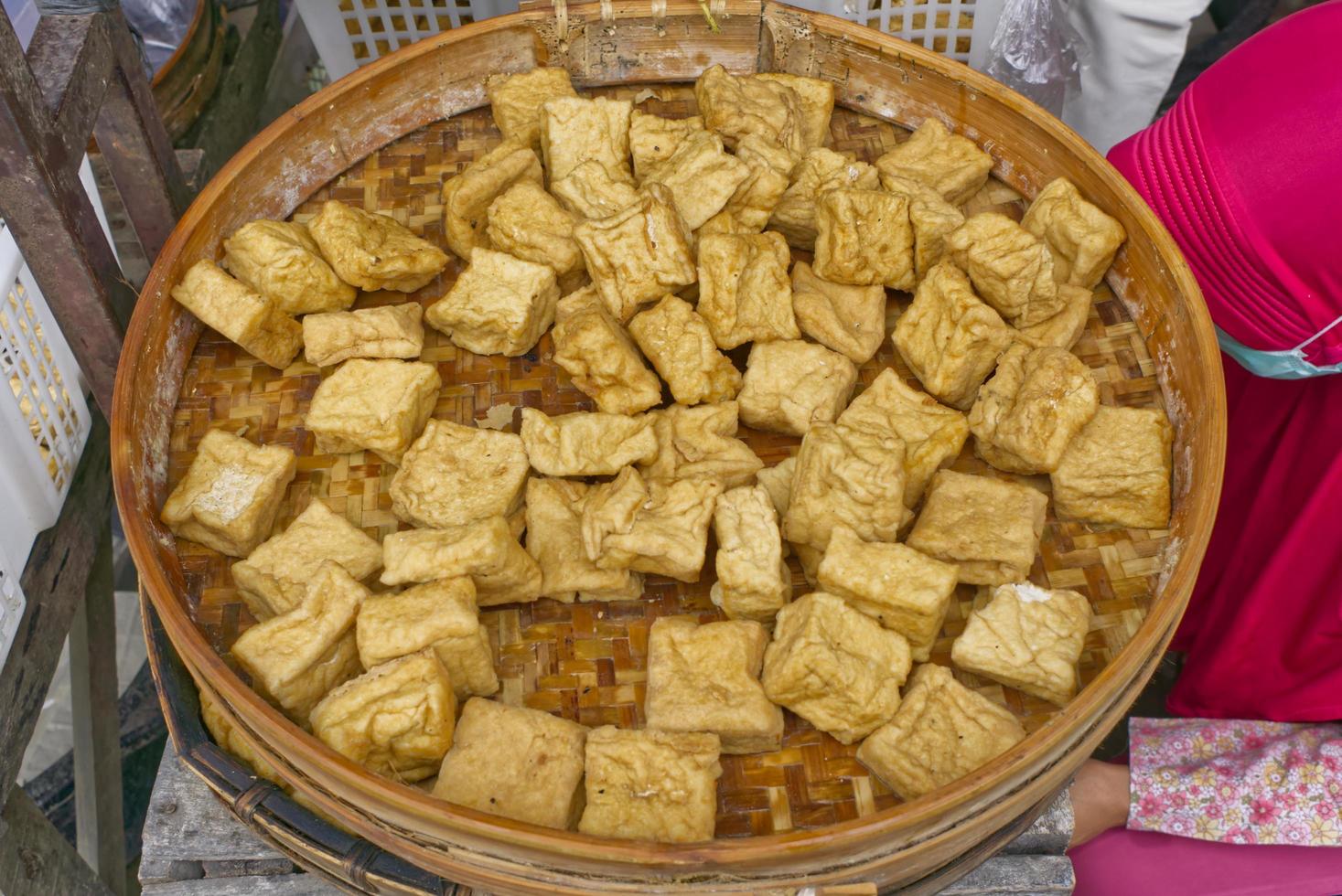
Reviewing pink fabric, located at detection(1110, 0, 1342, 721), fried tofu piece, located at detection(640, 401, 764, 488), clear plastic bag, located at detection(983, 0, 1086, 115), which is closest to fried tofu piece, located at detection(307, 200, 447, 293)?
fried tofu piece, located at detection(640, 401, 764, 488)

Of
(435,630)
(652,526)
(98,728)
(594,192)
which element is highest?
(594,192)

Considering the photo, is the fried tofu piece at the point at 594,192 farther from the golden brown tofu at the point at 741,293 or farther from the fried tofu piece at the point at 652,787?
the fried tofu piece at the point at 652,787

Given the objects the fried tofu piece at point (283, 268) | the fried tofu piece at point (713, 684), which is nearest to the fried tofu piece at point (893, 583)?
the fried tofu piece at point (713, 684)

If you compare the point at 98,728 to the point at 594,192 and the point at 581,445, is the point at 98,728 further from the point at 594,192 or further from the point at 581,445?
the point at 594,192

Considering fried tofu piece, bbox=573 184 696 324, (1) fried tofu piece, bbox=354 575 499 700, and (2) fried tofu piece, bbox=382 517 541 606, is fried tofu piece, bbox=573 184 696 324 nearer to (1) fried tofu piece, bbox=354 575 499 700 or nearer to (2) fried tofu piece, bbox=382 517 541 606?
(2) fried tofu piece, bbox=382 517 541 606

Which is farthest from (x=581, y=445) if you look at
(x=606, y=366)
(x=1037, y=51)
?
(x=1037, y=51)

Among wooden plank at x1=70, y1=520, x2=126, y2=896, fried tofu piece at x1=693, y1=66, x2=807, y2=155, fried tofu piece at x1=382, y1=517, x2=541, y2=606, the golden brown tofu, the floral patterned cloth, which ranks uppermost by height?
fried tofu piece at x1=693, y1=66, x2=807, y2=155

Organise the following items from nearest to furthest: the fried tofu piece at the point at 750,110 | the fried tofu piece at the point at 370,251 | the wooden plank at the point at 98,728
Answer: the fried tofu piece at the point at 370,251 < the fried tofu piece at the point at 750,110 < the wooden plank at the point at 98,728
